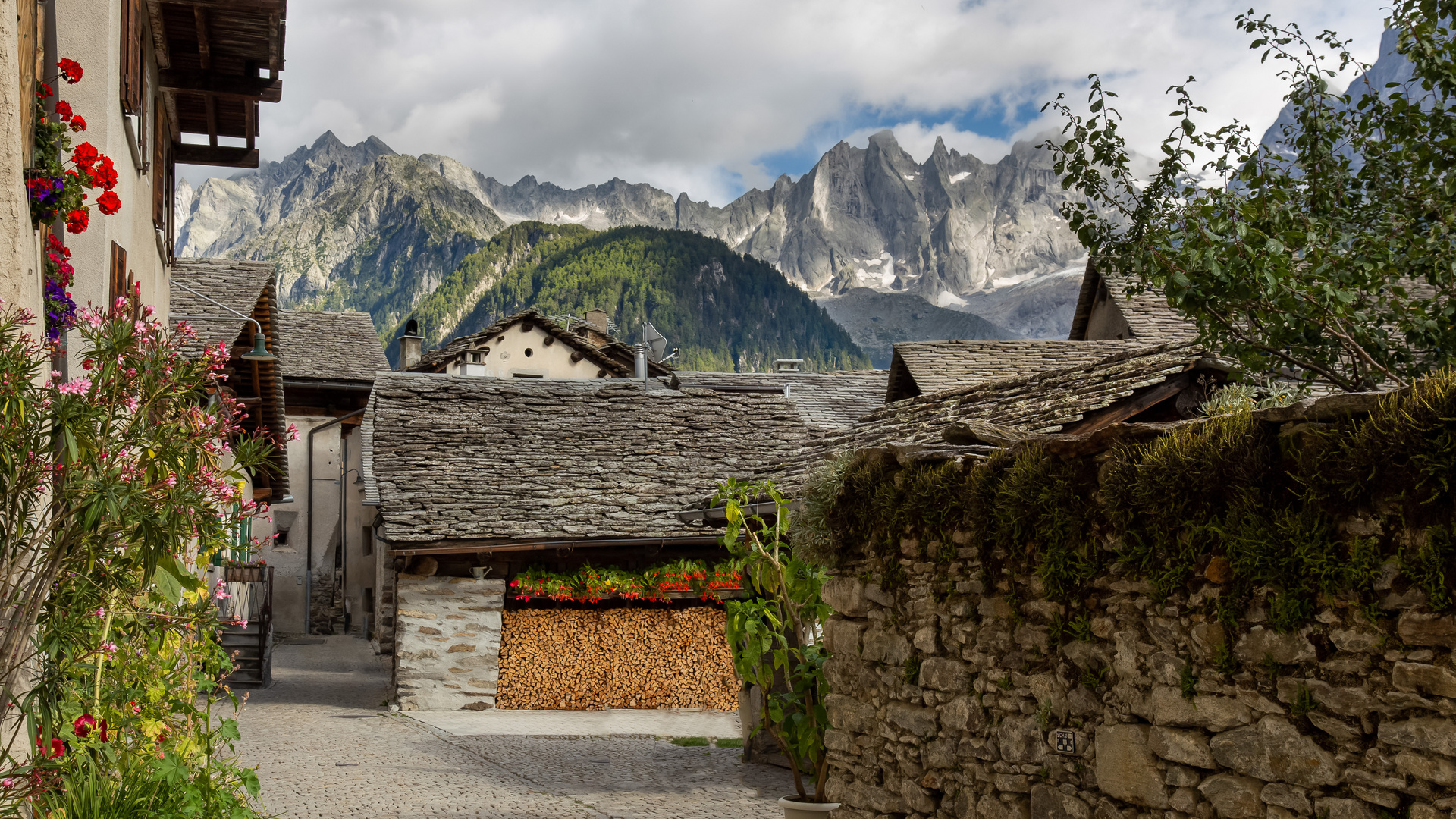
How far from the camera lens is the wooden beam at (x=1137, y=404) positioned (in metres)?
7.12

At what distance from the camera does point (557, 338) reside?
30.5 metres

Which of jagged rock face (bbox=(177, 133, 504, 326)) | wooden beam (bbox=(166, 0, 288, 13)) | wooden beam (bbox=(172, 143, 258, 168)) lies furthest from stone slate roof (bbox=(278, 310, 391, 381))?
jagged rock face (bbox=(177, 133, 504, 326))

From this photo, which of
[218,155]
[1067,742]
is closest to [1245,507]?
[1067,742]

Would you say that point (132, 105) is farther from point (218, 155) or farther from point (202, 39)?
point (218, 155)

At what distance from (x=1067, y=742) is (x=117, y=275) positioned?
23.2 feet

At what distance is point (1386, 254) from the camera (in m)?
6.23

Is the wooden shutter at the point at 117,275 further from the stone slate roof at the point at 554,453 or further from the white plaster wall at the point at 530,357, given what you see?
the white plaster wall at the point at 530,357

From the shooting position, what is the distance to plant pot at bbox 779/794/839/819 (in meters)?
5.84

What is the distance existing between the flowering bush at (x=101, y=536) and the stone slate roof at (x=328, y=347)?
21.1 m

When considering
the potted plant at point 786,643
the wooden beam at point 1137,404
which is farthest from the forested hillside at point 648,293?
the potted plant at point 786,643

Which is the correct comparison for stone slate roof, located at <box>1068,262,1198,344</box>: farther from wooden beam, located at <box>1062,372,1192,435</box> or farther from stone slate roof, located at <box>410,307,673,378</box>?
stone slate roof, located at <box>410,307,673,378</box>

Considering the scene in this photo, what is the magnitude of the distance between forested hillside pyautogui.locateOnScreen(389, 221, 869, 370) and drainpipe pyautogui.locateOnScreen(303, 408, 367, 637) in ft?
141

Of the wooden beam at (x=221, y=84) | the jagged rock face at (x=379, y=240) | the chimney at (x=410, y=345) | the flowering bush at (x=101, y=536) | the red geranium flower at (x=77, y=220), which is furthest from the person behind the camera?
the jagged rock face at (x=379, y=240)

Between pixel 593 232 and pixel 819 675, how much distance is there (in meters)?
77.3
